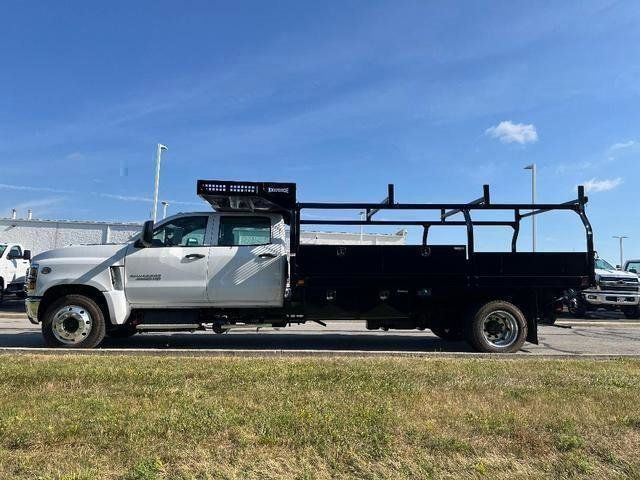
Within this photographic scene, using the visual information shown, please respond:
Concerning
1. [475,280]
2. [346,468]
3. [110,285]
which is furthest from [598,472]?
[110,285]

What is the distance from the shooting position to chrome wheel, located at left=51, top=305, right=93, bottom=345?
8.12 m

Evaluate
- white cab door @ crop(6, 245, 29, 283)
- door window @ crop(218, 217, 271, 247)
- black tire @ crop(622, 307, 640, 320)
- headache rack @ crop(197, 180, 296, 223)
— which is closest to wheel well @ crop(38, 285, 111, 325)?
door window @ crop(218, 217, 271, 247)

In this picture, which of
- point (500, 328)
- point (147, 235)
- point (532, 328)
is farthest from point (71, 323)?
point (532, 328)

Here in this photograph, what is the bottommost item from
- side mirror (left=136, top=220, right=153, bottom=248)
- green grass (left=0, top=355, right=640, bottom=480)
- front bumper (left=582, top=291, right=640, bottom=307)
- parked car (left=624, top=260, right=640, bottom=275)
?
green grass (left=0, top=355, right=640, bottom=480)

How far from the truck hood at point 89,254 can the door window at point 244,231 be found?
1.50 m

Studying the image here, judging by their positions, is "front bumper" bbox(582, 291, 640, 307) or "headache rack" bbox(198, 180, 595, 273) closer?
"headache rack" bbox(198, 180, 595, 273)

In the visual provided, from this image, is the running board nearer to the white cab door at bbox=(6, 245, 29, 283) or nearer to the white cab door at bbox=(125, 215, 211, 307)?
the white cab door at bbox=(125, 215, 211, 307)

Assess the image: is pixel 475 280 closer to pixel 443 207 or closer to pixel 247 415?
pixel 443 207

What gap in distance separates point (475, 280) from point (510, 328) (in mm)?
916

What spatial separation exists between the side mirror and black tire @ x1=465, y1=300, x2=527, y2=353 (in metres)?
4.96

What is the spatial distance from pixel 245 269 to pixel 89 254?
2.36 meters

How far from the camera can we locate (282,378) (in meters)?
5.80

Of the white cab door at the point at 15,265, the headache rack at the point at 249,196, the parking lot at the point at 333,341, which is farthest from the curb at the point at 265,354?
the white cab door at the point at 15,265

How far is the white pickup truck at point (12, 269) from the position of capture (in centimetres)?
1861
